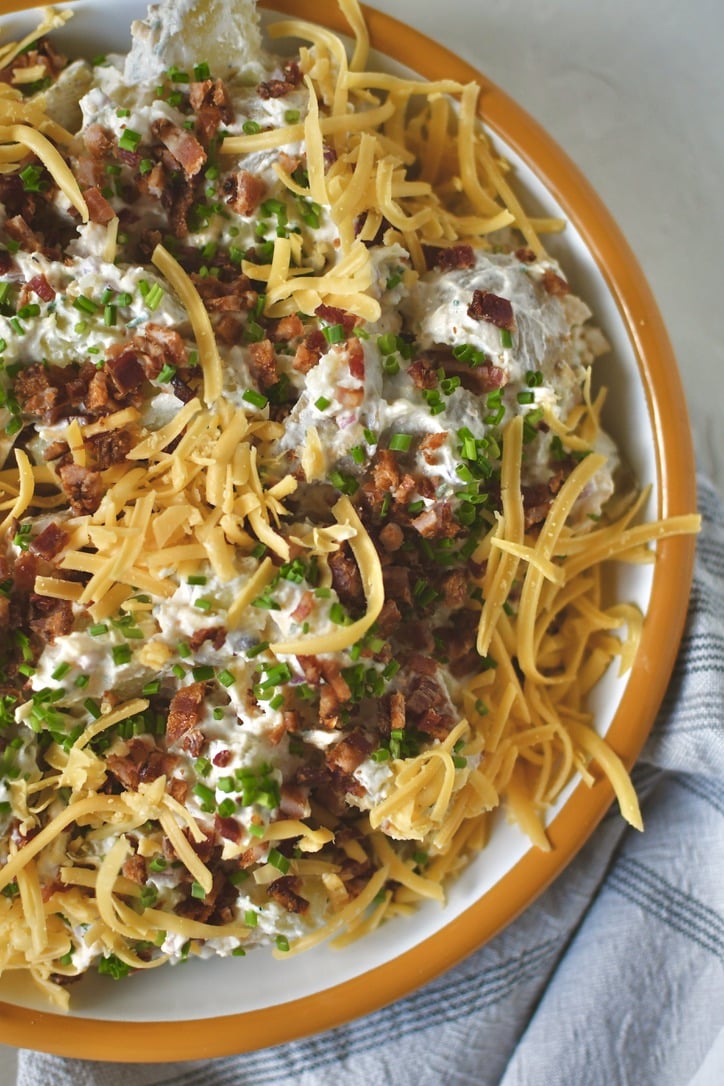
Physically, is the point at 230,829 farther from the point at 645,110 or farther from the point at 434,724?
the point at 645,110

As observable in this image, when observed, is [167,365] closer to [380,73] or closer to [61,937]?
[380,73]

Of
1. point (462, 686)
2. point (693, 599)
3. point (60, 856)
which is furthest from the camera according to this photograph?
point (693, 599)

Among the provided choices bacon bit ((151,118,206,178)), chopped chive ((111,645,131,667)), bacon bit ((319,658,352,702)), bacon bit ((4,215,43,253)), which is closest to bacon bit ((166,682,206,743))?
chopped chive ((111,645,131,667))

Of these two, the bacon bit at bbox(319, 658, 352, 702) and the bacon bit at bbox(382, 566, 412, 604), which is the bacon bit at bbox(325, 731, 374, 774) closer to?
the bacon bit at bbox(319, 658, 352, 702)

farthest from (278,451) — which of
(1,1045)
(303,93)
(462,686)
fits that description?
(1,1045)

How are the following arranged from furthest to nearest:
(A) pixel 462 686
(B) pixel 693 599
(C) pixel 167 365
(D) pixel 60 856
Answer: (B) pixel 693 599
(A) pixel 462 686
(D) pixel 60 856
(C) pixel 167 365

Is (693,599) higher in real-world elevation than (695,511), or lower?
lower

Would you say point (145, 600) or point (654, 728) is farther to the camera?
point (654, 728)

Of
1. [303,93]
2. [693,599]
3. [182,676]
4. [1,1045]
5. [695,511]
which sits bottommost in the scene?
[1,1045]
